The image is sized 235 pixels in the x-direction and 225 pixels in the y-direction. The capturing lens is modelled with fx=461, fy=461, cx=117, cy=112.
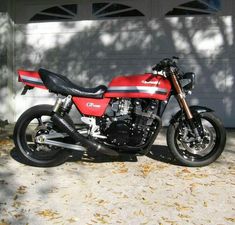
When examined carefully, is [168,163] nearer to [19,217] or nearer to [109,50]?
[19,217]

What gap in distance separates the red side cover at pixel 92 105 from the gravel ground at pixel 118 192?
686 millimetres

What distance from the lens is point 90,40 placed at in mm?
8461

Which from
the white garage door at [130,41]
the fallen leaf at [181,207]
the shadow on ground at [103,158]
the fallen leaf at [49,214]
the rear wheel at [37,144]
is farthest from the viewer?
the white garage door at [130,41]

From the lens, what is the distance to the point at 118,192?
15.4ft

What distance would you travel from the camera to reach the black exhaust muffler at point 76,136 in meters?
5.24

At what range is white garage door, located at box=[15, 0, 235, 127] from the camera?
8039 mm

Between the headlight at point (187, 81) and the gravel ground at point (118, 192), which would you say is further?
the headlight at point (187, 81)

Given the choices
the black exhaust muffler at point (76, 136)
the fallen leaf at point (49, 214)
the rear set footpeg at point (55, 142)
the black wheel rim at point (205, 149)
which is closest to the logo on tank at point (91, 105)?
the black exhaust muffler at point (76, 136)

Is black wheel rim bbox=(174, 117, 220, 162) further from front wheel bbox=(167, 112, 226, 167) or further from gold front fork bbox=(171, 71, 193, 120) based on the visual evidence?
gold front fork bbox=(171, 71, 193, 120)

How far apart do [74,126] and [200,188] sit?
1609 mm

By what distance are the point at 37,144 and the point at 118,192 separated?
4.23ft

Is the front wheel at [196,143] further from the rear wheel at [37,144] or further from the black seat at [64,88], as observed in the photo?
the rear wheel at [37,144]

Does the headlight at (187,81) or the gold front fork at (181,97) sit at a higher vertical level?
the headlight at (187,81)

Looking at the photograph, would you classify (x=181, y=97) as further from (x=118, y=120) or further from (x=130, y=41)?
(x=130, y=41)
